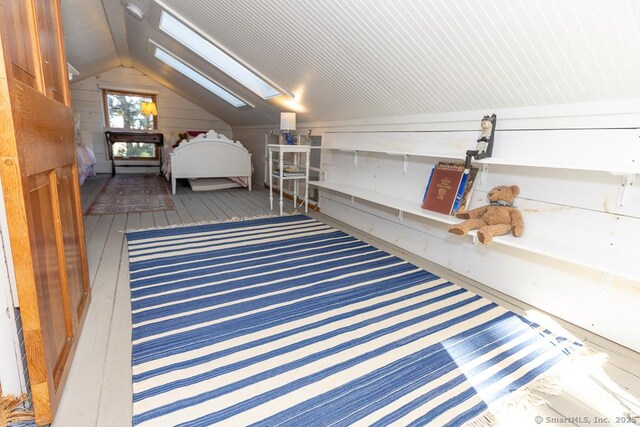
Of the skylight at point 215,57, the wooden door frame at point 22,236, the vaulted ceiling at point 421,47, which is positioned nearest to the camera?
the wooden door frame at point 22,236

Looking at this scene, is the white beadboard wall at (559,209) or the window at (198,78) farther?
the window at (198,78)

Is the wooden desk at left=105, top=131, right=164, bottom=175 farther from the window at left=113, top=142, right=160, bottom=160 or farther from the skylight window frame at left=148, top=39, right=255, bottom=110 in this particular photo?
the skylight window frame at left=148, top=39, right=255, bottom=110

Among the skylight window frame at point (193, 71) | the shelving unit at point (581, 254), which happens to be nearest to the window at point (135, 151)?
the skylight window frame at point (193, 71)

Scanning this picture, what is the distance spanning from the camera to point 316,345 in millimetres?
1396

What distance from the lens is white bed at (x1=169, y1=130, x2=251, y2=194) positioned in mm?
4496

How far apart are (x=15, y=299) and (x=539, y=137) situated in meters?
2.29

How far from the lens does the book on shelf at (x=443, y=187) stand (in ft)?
6.97

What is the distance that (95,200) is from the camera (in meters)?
3.96

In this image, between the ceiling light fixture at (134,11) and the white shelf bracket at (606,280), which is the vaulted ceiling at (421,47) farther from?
the white shelf bracket at (606,280)

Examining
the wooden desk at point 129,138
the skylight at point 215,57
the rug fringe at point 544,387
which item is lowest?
the rug fringe at point 544,387

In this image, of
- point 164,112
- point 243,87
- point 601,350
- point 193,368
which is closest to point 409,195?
point 601,350

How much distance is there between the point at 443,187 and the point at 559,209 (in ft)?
2.24

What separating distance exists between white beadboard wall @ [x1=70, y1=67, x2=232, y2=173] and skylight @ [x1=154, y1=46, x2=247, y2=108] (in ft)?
5.18

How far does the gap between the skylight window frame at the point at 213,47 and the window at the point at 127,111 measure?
3467mm
